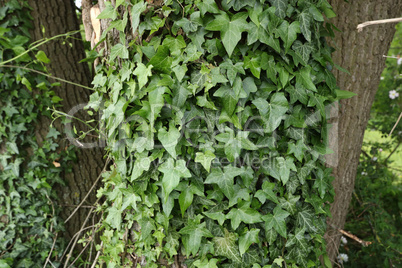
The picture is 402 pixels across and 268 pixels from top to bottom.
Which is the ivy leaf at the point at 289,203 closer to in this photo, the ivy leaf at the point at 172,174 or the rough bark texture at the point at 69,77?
the ivy leaf at the point at 172,174

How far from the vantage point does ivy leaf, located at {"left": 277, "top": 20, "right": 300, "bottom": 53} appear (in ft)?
4.54

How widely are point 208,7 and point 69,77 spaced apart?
1686 millimetres

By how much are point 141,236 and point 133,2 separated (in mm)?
1201

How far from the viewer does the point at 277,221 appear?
60.1 inches

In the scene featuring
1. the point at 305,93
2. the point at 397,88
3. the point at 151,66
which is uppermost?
the point at 151,66

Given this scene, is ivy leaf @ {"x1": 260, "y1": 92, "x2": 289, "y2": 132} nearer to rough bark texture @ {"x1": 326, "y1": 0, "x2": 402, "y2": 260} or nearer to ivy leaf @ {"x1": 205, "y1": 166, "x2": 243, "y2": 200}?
ivy leaf @ {"x1": 205, "y1": 166, "x2": 243, "y2": 200}

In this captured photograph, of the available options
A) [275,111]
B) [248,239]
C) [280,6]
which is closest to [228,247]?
[248,239]

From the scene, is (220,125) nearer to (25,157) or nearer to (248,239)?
(248,239)

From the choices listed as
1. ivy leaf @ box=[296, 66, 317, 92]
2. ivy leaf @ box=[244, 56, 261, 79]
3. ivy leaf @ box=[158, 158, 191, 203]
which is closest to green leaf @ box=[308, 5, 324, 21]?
ivy leaf @ box=[296, 66, 317, 92]

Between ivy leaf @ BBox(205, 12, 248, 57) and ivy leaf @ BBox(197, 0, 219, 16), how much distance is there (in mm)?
34

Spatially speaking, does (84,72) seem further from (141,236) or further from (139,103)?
(141,236)

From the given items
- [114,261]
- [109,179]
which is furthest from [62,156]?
[114,261]

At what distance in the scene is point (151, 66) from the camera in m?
1.40

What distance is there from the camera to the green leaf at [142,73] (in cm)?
140
